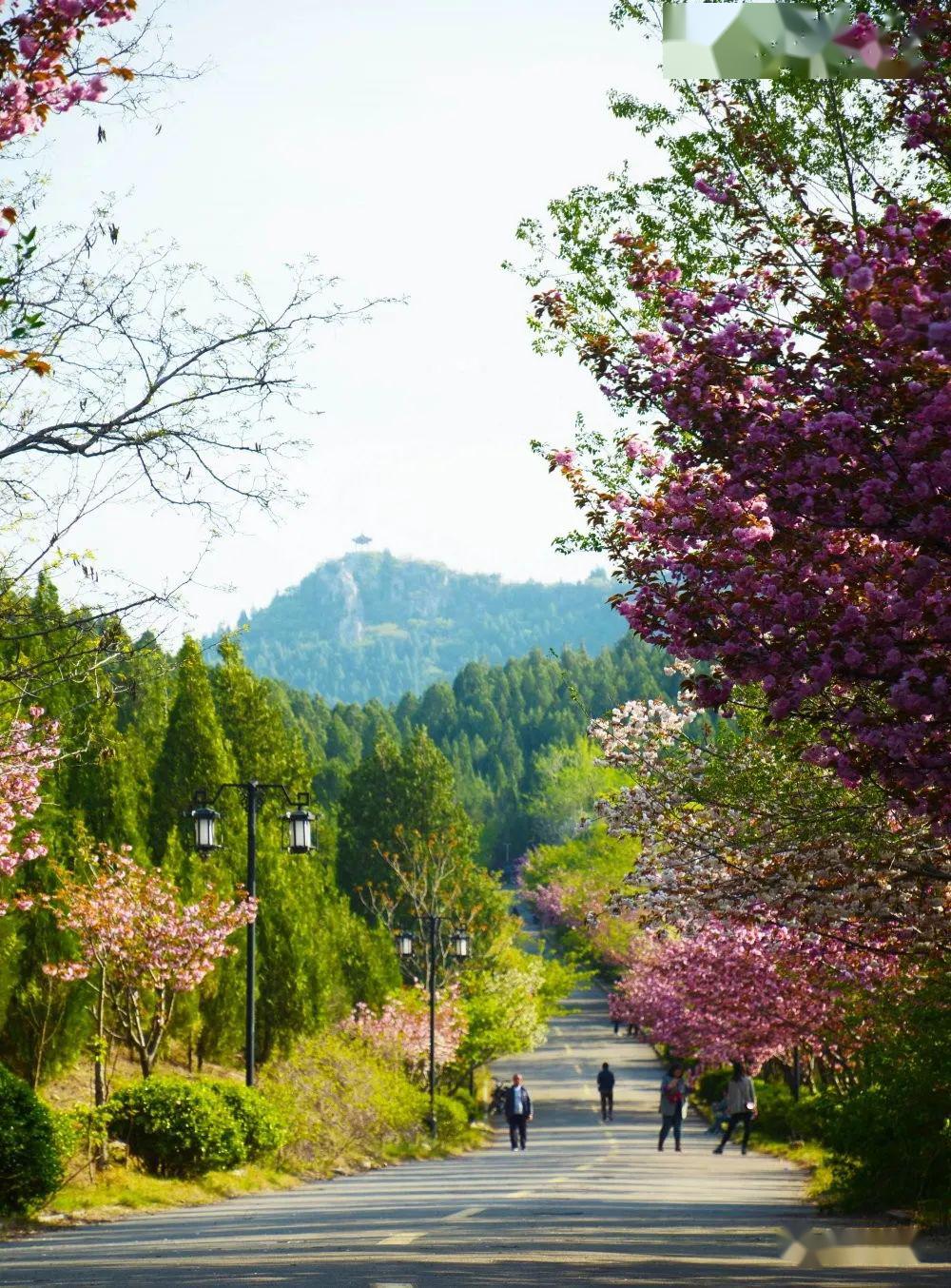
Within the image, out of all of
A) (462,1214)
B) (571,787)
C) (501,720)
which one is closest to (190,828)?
(462,1214)

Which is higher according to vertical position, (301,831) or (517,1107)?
(301,831)

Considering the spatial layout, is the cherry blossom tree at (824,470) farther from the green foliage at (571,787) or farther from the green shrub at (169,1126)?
the green foliage at (571,787)

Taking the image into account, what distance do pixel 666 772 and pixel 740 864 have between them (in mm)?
1288

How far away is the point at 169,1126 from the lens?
19.7 m

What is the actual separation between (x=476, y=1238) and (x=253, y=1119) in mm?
10063

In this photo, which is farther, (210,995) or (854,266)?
(210,995)

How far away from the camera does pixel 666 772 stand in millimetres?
15906

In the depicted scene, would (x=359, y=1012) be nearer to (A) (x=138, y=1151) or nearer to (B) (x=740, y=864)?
(A) (x=138, y=1151)

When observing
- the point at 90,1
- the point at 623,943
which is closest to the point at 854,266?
the point at 90,1

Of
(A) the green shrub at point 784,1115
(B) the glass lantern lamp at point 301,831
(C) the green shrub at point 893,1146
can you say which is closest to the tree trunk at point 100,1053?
(B) the glass lantern lamp at point 301,831

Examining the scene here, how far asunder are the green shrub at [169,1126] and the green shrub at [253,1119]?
88 centimetres

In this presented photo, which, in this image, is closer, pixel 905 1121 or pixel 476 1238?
pixel 476 1238

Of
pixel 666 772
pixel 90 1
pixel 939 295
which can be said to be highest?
pixel 90 1

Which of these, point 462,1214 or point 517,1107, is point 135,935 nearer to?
point 462,1214
